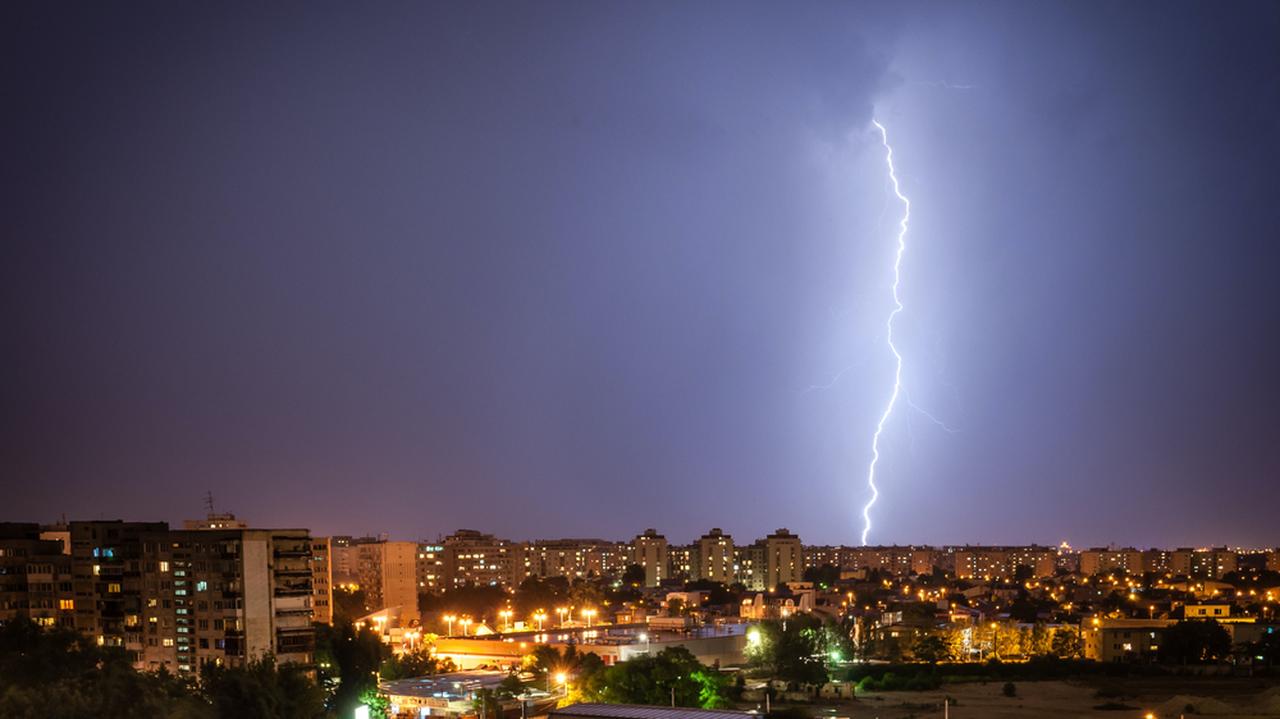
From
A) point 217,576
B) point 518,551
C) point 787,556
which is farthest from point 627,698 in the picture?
point 787,556

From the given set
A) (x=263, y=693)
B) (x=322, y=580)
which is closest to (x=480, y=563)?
(x=322, y=580)

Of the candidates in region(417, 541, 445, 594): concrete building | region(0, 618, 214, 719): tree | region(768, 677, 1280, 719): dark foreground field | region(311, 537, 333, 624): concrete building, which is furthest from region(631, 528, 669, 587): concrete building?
region(0, 618, 214, 719): tree

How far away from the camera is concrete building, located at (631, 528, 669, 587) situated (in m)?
68.1

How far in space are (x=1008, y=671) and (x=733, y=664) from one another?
242 inches

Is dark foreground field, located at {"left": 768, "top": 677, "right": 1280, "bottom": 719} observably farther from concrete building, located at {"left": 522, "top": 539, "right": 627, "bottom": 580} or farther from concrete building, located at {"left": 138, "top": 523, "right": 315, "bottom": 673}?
concrete building, located at {"left": 522, "top": 539, "right": 627, "bottom": 580}

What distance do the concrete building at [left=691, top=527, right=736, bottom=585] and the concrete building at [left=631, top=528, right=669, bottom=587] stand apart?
7.29ft

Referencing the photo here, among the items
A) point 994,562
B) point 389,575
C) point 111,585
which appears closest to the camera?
point 111,585

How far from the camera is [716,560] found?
6744 centimetres

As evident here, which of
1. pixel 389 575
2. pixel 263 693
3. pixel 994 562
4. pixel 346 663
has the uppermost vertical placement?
pixel 263 693

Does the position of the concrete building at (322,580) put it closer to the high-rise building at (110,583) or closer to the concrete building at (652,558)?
the high-rise building at (110,583)

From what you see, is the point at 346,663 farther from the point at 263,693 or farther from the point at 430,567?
the point at 430,567

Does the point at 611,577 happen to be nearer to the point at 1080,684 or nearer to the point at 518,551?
the point at 518,551

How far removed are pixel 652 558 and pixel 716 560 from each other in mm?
3980

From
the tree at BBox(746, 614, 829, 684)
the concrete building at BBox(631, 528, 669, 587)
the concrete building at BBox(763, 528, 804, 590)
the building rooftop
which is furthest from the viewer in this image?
the concrete building at BBox(631, 528, 669, 587)
